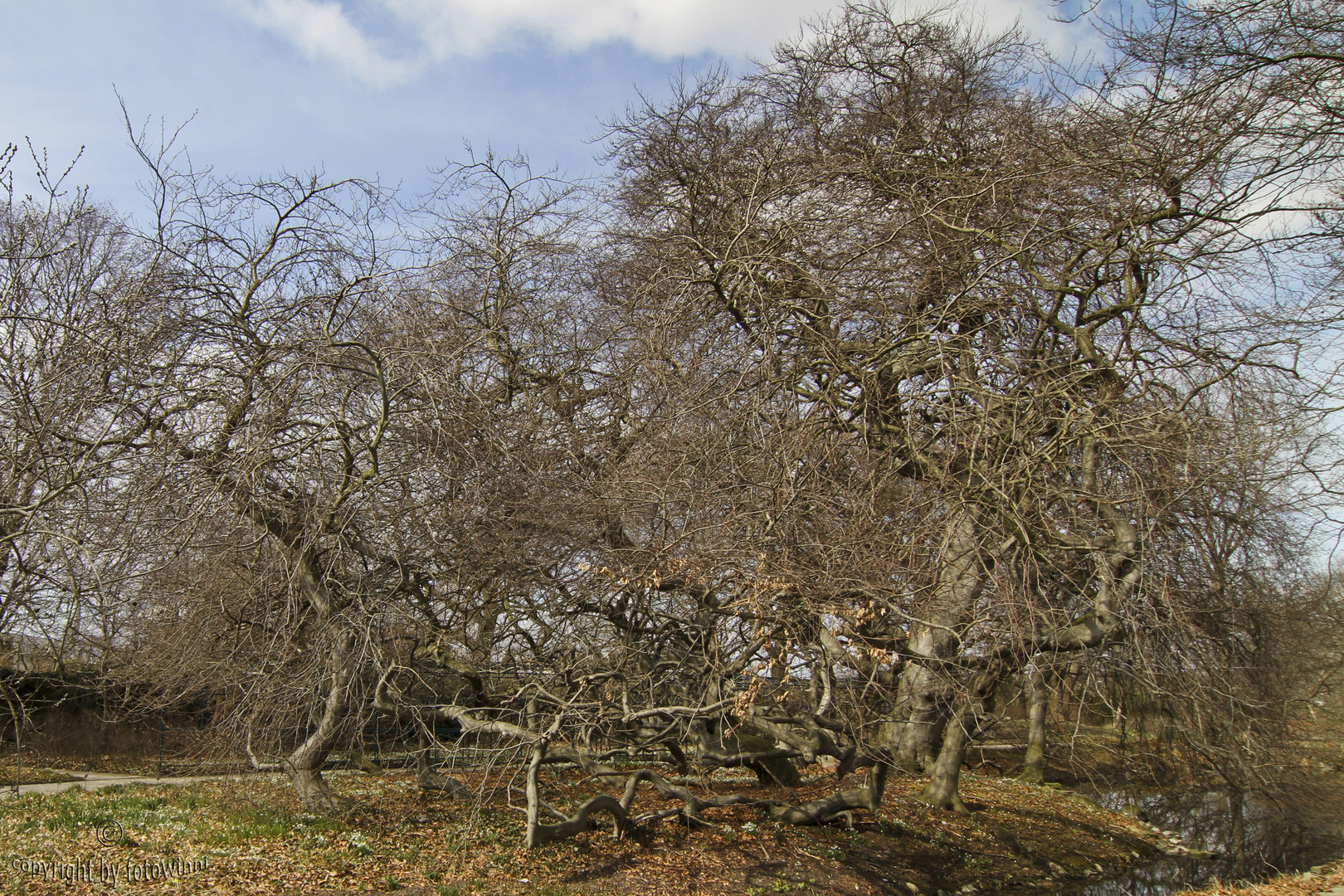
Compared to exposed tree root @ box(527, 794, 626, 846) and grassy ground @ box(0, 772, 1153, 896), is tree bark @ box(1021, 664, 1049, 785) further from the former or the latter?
exposed tree root @ box(527, 794, 626, 846)

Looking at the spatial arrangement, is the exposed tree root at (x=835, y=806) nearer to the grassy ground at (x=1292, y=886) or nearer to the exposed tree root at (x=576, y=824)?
the exposed tree root at (x=576, y=824)

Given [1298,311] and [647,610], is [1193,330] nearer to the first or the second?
[1298,311]

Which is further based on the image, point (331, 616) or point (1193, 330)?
point (1193, 330)

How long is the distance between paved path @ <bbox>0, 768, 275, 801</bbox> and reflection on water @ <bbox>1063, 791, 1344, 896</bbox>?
12279 mm

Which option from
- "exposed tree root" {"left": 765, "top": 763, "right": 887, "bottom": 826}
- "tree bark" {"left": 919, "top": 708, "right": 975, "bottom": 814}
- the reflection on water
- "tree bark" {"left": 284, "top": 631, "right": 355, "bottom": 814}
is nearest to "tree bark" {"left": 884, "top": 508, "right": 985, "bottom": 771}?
"exposed tree root" {"left": 765, "top": 763, "right": 887, "bottom": 826}

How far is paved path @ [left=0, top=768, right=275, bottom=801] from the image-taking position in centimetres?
1104

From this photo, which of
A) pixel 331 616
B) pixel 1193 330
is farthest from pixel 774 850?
pixel 1193 330

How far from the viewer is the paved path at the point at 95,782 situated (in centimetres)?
1104

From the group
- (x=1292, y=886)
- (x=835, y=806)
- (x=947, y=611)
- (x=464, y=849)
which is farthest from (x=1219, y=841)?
(x=464, y=849)

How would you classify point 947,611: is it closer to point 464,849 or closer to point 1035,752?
point 464,849

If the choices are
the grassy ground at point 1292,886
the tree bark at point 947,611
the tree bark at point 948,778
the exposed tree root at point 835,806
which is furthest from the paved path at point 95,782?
the grassy ground at point 1292,886

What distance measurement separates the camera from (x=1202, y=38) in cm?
853

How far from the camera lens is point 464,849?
873cm

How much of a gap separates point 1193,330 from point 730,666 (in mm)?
6463
